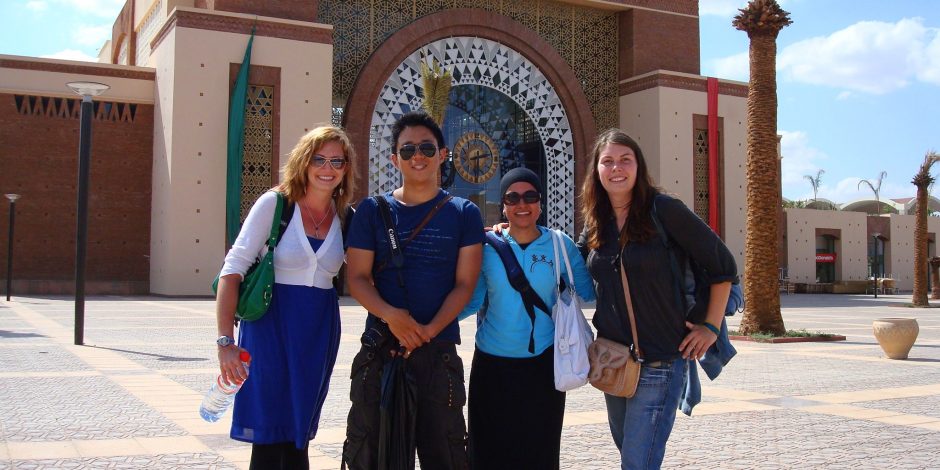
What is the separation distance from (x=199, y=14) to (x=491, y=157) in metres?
11.0

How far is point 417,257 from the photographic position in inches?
133

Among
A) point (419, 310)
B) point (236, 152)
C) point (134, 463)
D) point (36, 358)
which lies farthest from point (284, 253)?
point (236, 152)

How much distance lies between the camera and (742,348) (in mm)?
13188

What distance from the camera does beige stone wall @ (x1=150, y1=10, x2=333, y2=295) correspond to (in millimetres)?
25062

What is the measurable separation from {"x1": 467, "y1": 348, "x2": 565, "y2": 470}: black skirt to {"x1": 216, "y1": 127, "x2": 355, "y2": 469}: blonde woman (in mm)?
718

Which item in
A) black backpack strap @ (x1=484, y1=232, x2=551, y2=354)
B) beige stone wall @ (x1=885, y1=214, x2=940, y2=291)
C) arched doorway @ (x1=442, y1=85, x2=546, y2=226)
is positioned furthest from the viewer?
beige stone wall @ (x1=885, y1=214, x2=940, y2=291)

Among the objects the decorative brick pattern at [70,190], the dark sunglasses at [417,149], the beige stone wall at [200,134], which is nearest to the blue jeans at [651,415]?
the dark sunglasses at [417,149]

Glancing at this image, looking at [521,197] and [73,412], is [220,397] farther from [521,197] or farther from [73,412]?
[73,412]

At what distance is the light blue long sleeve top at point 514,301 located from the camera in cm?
365

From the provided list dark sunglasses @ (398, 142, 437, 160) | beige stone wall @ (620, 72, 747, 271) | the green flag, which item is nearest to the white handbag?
dark sunglasses @ (398, 142, 437, 160)

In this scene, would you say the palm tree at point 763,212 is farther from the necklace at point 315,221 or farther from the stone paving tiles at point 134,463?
the necklace at point 315,221

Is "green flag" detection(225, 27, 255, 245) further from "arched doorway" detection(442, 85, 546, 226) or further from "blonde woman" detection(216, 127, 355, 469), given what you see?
"blonde woman" detection(216, 127, 355, 469)

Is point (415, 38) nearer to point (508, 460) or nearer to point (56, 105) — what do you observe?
point (56, 105)

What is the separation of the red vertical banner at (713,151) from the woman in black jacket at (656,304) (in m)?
30.0
